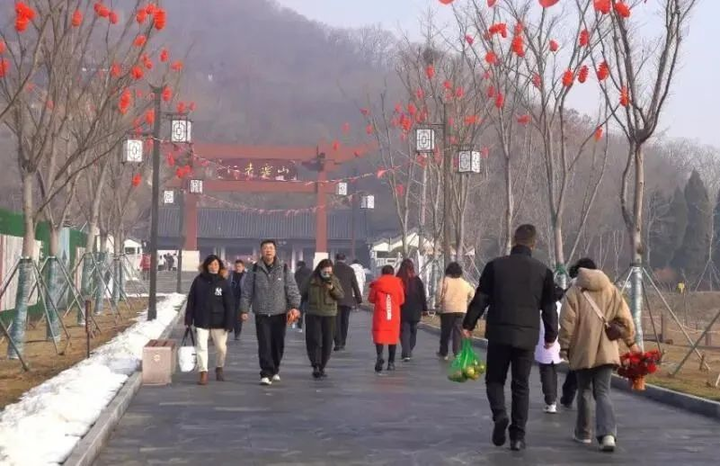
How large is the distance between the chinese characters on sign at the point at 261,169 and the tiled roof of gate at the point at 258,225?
11.3m

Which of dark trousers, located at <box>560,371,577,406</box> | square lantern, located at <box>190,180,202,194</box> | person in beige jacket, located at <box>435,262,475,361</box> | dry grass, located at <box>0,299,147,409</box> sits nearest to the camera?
dark trousers, located at <box>560,371,577,406</box>

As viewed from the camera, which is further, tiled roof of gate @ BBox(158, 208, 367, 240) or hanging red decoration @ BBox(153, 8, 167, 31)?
tiled roof of gate @ BBox(158, 208, 367, 240)

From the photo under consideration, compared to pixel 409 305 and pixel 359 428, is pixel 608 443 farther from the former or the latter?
pixel 409 305

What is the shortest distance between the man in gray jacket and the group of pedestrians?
0.04 feet

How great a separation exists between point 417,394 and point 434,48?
2050 centimetres

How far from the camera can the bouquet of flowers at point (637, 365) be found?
10.6 meters

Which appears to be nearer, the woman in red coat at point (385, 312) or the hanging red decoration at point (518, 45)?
the woman in red coat at point (385, 312)

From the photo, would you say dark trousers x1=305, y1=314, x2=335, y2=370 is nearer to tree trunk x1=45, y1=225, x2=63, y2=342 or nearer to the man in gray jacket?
the man in gray jacket

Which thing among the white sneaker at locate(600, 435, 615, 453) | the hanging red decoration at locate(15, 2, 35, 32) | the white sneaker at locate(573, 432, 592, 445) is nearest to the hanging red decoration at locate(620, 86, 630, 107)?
the hanging red decoration at locate(15, 2, 35, 32)

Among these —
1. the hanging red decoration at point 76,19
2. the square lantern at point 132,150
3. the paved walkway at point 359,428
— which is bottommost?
the paved walkway at point 359,428

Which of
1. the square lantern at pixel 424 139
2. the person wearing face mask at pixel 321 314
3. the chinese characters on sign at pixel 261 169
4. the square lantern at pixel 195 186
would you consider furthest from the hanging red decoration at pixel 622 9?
the chinese characters on sign at pixel 261 169

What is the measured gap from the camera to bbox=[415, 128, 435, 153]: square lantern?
30.4 metres

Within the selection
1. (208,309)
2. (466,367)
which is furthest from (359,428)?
(208,309)

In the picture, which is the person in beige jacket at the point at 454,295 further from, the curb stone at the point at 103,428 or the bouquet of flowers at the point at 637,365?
the bouquet of flowers at the point at 637,365
